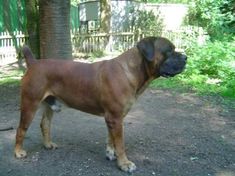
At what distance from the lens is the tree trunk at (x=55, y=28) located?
8280 millimetres

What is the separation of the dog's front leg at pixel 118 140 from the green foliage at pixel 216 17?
1087 centimetres

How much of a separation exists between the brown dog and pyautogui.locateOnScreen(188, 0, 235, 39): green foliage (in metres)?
10.6

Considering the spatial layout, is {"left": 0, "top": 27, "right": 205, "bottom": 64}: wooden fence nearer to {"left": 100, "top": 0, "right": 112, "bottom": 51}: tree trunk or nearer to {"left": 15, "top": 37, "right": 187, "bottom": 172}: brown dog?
{"left": 100, "top": 0, "right": 112, "bottom": 51}: tree trunk

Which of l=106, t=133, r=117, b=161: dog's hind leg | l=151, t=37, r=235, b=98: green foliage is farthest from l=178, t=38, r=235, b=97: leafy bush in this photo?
l=106, t=133, r=117, b=161: dog's hind leg

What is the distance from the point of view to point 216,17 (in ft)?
57.2

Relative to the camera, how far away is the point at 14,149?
5750mm

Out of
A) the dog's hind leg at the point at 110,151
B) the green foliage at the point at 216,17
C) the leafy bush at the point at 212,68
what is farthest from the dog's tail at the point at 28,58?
the green foliage at the point at 216,17

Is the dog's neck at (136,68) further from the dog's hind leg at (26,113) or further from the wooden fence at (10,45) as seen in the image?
the wooden fence at (10,45)

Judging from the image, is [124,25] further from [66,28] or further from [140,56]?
[140,56]

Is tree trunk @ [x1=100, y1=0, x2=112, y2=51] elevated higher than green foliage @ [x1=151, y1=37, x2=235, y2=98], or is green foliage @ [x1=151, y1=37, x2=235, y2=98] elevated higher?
tree trunk @ [x1=100, y1=0, x2=112, y2=51]

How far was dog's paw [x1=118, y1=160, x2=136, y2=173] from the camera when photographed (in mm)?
5064

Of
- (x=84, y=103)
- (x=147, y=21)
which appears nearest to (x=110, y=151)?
(x=84, y=103)

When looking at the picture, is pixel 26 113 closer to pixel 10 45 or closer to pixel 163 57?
pixel 163 57

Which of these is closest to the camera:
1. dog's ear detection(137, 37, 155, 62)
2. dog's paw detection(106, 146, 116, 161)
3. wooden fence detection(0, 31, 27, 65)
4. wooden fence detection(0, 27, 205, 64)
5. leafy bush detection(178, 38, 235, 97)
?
dog's ear detection(137, 37, 155, 62)
